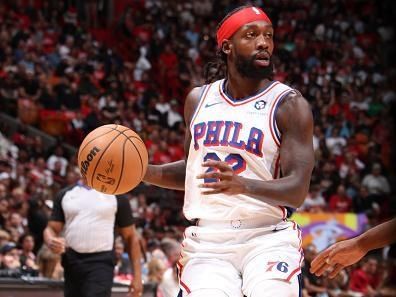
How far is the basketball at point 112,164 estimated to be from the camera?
178 inches

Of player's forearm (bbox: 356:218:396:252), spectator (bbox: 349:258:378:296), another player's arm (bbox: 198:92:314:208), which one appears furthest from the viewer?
spectator (bbox: 349:258:378:296)

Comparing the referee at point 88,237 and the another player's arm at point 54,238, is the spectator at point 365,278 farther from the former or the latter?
the another player's arm at point 54,238

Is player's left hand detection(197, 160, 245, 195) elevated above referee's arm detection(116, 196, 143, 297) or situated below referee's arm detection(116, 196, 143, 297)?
above

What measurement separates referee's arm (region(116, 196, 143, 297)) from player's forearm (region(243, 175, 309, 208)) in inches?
126

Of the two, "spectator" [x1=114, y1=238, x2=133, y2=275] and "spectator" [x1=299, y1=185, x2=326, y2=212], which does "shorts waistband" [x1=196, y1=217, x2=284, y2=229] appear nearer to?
"spectator" [x1=114, y1=238, x2=133, y2=275]

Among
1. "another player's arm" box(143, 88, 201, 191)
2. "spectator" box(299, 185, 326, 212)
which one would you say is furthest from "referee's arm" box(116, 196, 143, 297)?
"spectator" box(299, 185, 326, 212)

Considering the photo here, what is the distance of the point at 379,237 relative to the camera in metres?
3.89

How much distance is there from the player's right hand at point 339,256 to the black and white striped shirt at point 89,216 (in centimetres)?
319

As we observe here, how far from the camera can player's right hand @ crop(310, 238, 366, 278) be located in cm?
408

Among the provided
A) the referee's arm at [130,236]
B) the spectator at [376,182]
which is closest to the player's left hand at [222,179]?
the referee's arm at [130,236]

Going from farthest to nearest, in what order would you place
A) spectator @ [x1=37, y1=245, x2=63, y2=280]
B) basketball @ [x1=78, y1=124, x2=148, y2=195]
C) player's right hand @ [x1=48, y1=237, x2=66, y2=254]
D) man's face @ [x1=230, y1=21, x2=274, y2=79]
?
1. spectator @ [x1=37, y1=245, x2=63, y2=280]
2. player's right hand @ [x1=48, y1=237, x2=66, y2=254]
3. man's face @ [x1=230, y1=21, x2=274, y2=79]
4. basketball @ [x1=78, y1=124, x2=148, y2=195]

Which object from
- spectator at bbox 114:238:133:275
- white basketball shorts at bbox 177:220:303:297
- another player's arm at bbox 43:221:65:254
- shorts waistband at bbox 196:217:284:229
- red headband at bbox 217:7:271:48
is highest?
red headband at bbox 217:7:271:48

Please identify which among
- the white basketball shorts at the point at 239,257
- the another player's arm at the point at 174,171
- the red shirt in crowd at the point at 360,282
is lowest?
the red shirt in crowd at the point at 360,282

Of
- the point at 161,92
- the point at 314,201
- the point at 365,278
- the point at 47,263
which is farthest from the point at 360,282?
the point at 161,92
